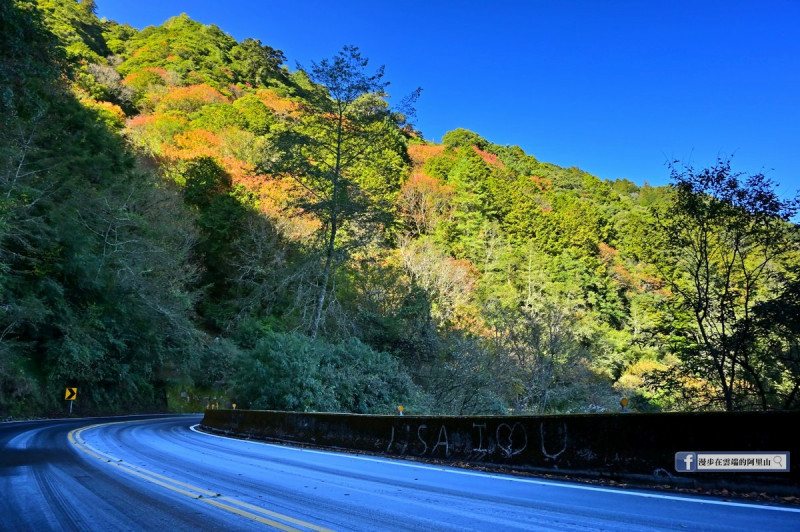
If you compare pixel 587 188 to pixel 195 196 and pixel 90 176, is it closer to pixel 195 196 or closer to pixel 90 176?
pixel 195 196

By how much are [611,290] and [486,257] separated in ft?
44.5

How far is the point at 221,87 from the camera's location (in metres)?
69.5

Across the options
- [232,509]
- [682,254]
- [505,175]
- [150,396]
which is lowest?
[150,396]

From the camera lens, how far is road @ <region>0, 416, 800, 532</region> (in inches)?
179

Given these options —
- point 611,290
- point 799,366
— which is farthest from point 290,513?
point 611,290

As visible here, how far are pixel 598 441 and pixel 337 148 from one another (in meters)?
17.9

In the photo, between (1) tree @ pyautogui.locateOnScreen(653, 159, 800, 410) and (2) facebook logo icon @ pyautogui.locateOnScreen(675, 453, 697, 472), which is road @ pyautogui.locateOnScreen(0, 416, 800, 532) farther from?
(1) tree @ pyautogui.locateOnScreen(653, 159, 800, 410)

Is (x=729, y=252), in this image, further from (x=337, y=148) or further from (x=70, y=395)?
(x=70, y=395)

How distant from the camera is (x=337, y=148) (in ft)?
71.4

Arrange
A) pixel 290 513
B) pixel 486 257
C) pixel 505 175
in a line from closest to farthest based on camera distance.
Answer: pixel 290 513
pixel 486 257
pixel 505 175

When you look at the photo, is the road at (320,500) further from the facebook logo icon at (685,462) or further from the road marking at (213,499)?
the facebook logo icon at (685,462)

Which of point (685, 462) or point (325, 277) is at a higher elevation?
point (325, 277)

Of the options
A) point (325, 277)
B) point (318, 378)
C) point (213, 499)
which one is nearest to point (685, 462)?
point (213, 499)

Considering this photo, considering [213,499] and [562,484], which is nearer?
[213,499]
